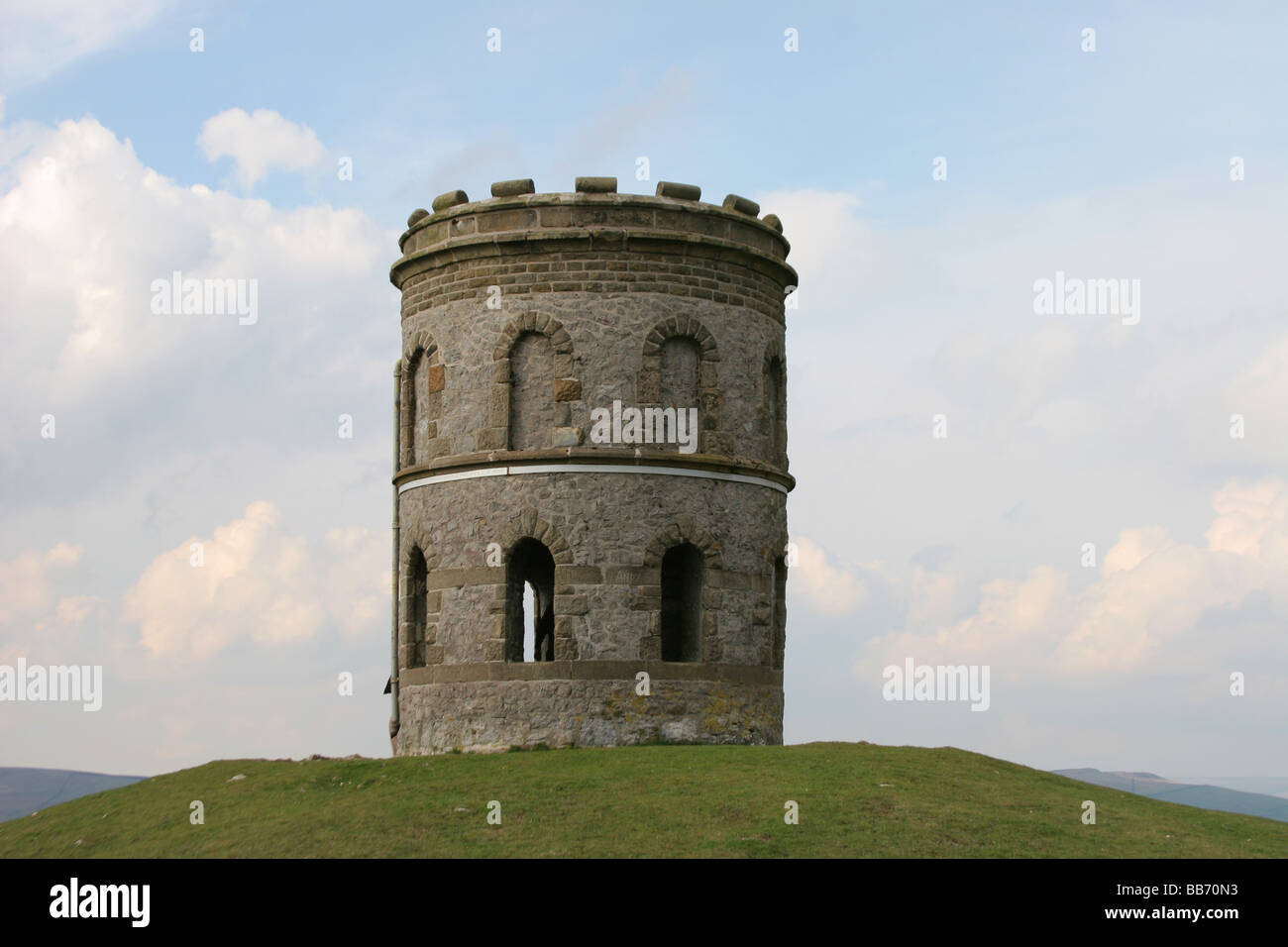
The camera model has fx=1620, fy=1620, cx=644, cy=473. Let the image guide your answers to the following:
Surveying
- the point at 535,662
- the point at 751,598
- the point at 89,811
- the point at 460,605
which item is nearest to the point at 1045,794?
the point at 751,598

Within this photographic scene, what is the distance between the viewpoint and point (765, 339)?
95.8ft

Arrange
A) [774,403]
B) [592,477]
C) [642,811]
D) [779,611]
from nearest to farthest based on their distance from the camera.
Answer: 1. [642,811]
2. [592,477]
3. [779,611]
4. [774,403]

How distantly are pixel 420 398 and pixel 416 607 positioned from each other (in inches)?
150

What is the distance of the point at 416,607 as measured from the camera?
28953mm

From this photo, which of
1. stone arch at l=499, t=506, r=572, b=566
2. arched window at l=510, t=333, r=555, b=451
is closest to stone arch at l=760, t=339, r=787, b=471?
arched window at l=510, t=333, r=555, b=451

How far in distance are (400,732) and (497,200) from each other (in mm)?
9524

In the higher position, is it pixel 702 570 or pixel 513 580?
pixel 702 570

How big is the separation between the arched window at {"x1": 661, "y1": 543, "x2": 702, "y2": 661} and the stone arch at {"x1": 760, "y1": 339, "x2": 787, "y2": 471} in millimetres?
2573

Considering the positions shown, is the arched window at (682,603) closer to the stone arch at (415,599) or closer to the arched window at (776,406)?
the arched window at (776,406)

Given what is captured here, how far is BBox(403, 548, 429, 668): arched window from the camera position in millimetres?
28734

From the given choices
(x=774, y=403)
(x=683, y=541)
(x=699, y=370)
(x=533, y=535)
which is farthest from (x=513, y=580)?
(x=774, y=403)

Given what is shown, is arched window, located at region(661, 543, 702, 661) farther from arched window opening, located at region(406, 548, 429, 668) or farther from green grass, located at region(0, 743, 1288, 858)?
arched window opening, located at region(406, 548, 429, 668)

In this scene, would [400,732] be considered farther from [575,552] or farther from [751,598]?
[751,598]

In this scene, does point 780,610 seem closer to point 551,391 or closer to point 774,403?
point 774,403
